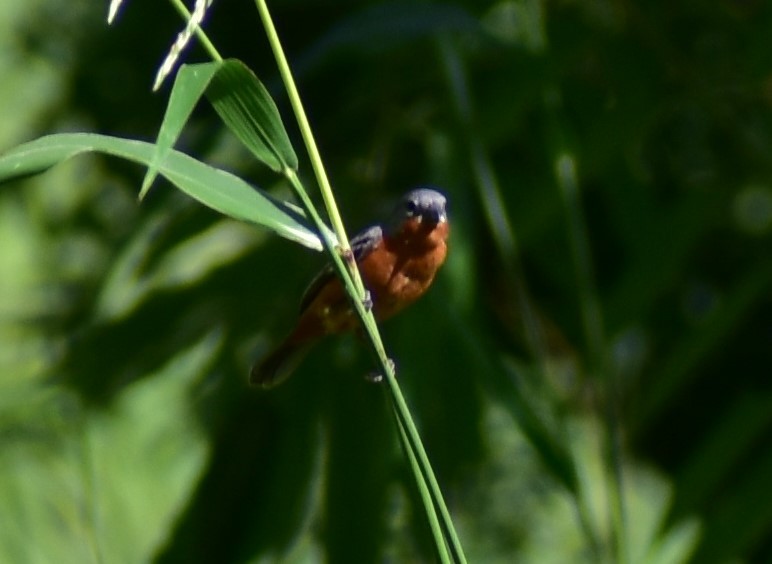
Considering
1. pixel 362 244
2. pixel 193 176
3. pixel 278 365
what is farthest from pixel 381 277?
pixel 193 176

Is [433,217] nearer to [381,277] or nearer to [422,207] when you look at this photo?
[422,207]

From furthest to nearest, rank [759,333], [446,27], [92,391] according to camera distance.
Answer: [759,333]
[92,391]
[446,27]

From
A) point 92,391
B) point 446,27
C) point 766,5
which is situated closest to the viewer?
point 446,27

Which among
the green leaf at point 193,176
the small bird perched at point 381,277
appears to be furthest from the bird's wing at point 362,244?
the green leaf at point 193,176

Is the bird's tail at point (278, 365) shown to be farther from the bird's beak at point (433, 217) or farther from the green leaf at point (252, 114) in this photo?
the green leaf at point (252, 114)

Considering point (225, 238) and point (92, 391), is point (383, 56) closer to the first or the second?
point (225, 238)

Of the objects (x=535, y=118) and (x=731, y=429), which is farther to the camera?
(x=535, y=118)

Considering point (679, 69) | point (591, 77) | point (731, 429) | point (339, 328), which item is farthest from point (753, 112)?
point (339, 328)
